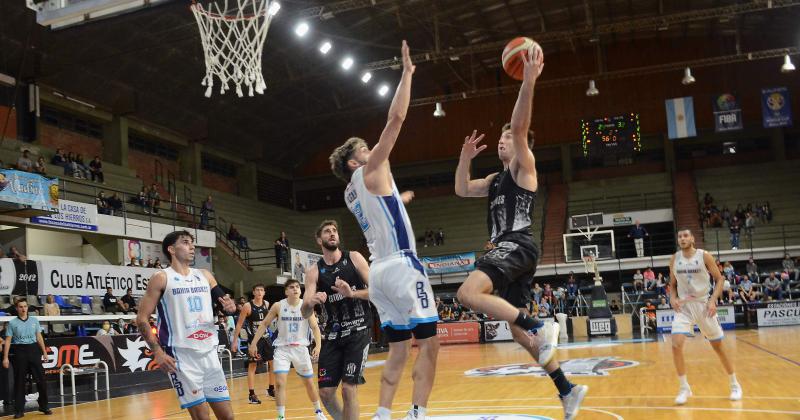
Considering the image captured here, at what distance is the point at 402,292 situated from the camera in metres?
5.04

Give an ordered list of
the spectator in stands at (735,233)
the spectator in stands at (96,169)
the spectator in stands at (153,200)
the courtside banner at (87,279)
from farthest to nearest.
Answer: the spectator in stands at (735,233) → the spectator in stands at (153,200) → the spectator in stands at (96,169) → the courtside banner at (87,279)

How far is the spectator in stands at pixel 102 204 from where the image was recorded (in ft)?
77.6

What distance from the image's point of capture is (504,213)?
5883 mm

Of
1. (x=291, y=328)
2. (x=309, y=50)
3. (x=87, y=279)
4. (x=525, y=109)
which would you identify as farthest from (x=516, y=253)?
(x=309, y=50)

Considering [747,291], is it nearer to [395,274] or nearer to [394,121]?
[395,274]

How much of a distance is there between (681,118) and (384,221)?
90.2 ft

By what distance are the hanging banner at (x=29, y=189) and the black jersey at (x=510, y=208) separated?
54.7 ft

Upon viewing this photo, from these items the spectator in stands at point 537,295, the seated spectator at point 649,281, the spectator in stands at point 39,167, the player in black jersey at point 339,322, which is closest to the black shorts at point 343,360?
the player in black jersey at point 339,322

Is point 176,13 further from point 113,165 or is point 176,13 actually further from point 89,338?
point 89,338

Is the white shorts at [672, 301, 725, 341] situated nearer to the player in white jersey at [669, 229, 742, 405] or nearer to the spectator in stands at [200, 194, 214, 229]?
the player in white jersey at [669, 229, 742, 405]

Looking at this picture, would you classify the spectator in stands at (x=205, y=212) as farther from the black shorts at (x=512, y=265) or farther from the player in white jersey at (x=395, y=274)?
the player in white jersey at (x=395, y=274)

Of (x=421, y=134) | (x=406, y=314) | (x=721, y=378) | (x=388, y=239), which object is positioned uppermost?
(x=421, y=134)

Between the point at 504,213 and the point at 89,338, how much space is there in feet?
38.9

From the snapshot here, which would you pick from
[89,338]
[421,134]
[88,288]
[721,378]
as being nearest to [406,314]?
[721,378]
